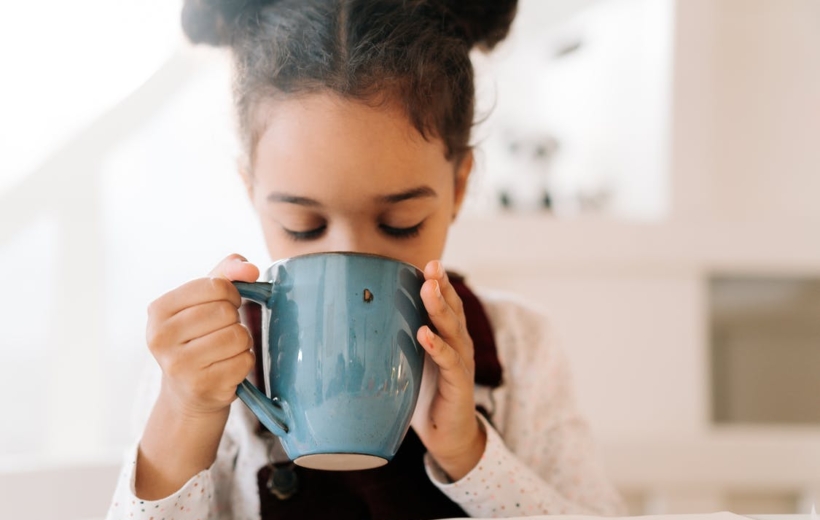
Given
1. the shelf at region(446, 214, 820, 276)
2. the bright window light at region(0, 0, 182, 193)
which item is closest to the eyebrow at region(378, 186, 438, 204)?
the bright window light at region(0, 0, 182, 193)

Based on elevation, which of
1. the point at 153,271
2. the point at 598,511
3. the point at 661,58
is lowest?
the point at 598,511

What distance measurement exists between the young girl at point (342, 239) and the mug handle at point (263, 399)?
0.01 metres

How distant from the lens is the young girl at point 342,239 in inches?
22.0

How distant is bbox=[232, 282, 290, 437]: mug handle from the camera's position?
529mm

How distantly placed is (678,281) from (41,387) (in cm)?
99

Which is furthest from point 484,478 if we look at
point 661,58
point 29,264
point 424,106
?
point 661,58

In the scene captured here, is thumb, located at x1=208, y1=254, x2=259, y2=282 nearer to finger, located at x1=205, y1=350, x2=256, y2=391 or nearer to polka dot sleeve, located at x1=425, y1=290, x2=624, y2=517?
finger, located at x1=205, y1=350, x2=256, y2=391

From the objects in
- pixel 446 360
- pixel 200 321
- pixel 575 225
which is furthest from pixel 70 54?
pixel 575 225

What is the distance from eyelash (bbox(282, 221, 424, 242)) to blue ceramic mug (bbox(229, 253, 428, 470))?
0.43 ft

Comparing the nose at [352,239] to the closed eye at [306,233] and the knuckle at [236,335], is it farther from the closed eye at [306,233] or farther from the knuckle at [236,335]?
the knuckle at [236,335]

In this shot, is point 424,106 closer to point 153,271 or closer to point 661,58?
point 153,271

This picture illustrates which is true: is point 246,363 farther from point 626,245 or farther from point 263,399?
point 626,245

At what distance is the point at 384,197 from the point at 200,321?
191mm

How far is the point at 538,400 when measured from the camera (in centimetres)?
91
